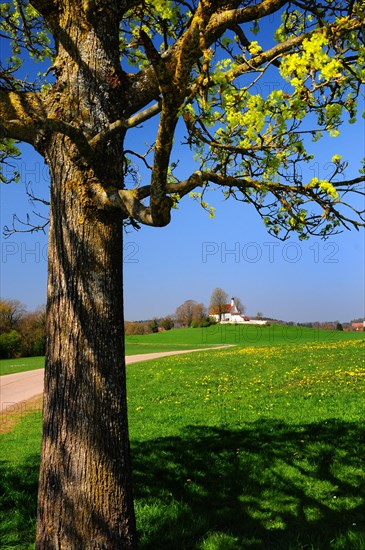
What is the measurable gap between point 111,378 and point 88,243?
1260mm

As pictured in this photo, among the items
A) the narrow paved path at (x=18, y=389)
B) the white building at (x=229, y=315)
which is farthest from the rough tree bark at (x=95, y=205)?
the white building at (x=229, y=315)

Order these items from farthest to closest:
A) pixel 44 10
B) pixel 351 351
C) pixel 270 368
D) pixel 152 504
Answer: pixel 351 351
pixel 270 368
pixel 152 504
pixel 44 10

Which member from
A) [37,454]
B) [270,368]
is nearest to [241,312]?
[270,368]

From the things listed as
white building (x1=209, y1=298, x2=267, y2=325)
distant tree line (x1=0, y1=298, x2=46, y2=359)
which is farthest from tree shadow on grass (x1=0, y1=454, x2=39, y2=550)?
white building (x1=209, y1=298, x2=267, y2=325)

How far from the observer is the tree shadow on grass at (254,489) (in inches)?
207

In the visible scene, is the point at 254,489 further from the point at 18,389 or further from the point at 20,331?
the point at 20,331

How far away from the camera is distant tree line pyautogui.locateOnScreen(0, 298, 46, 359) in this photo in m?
47.1

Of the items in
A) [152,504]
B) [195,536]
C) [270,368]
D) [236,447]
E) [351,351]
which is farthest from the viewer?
[351,351]

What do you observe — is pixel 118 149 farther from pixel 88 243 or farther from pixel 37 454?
pixel 37 454

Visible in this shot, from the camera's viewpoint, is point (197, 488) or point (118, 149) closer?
point (118, 149)

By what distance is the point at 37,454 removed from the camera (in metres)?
9.59

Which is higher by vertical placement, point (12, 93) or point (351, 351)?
point (12, 93)

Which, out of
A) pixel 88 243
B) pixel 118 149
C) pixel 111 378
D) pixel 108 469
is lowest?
pixel 108 469

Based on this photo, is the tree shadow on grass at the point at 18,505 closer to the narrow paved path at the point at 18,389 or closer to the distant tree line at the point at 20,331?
the narrow paved path at the point at 18,389
